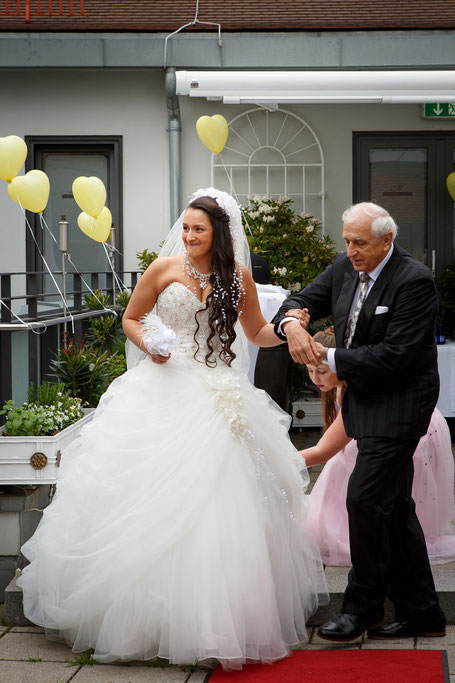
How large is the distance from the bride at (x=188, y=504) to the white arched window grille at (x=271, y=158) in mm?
5841

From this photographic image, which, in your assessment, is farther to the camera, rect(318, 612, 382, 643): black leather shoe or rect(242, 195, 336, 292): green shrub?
rect(242, 195, 336, 292): green shrub

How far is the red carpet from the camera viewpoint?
3.63 meters

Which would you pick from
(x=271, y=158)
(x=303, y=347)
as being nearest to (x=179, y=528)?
(x=303, y=347)

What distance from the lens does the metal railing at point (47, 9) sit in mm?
10004

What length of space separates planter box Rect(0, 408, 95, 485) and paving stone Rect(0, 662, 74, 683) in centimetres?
107

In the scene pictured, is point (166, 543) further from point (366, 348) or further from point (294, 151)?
point (294, 151)

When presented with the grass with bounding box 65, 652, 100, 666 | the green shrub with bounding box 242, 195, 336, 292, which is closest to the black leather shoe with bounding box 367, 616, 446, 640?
the grass with bounding box 65, 652, 100, 666

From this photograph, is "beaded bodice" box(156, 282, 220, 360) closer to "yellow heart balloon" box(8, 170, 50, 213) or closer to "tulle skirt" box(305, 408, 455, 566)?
"tulle skirt" box(305, 408, 455, 566)

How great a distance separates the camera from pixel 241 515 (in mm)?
3857

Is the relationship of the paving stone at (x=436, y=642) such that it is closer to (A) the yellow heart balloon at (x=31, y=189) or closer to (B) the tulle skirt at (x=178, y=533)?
(B) the tulle skirt at (x=178, y=533)

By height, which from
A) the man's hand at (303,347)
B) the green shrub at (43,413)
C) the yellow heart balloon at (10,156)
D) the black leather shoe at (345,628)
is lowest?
the black leather shoe at (345,628)

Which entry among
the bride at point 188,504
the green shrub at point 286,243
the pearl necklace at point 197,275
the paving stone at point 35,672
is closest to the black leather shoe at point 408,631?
the bride at point 188,504

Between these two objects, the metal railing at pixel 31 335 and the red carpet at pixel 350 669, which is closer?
the red carpet at pixel 350 669

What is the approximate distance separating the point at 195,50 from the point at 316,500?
6.03 metres
